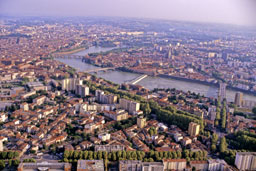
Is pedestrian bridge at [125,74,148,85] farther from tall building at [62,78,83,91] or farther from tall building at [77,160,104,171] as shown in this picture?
tall building at [77,160,104,171]

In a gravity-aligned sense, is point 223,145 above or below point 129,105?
below

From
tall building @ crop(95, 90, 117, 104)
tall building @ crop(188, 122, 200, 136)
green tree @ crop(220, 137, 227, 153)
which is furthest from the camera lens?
tall building @ crop(95, 90, 117, 104)

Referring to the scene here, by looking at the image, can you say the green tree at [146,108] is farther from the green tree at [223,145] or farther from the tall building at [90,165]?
the tall building at [90,165]

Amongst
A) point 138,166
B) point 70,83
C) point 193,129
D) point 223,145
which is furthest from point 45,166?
point 70,83

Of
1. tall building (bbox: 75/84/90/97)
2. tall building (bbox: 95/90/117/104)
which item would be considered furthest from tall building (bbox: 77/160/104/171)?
tall building (bbox: 75/84/90/97)

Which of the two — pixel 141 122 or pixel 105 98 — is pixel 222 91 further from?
pixel 141 122
